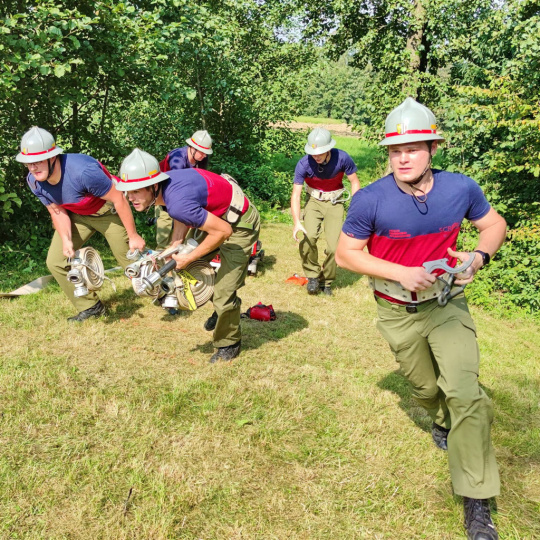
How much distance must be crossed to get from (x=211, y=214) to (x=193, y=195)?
221 mm

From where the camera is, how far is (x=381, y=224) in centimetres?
292

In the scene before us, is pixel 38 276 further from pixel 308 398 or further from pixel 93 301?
pixel 308 398

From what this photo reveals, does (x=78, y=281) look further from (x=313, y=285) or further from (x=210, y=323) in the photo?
(x=313, y=285)

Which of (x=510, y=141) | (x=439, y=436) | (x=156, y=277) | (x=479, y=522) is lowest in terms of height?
(x=439, y=436)

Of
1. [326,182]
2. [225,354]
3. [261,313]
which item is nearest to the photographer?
[225,354]

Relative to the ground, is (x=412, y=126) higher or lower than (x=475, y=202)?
higher

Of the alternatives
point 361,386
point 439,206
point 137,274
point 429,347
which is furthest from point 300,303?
point 439,206

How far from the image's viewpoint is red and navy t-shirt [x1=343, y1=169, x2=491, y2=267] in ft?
9.44

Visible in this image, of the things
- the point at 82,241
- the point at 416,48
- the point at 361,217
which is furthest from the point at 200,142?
the point at 416,48

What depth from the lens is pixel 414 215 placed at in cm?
287

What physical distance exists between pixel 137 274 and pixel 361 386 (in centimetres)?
246

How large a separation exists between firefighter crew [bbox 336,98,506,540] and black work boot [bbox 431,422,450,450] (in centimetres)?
90

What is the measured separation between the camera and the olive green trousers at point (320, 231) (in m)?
7.14

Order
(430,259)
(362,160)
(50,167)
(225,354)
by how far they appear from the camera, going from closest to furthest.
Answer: (430,259) < (50,167) < (225,354) < (362,160)
